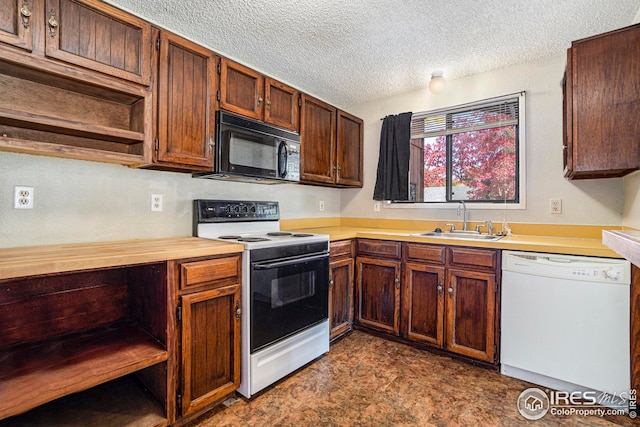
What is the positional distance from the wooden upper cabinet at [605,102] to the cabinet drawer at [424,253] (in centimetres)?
97

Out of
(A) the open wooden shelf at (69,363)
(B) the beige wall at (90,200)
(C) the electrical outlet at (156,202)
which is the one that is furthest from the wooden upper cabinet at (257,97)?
(A) the open wooden shelf at (69,363)

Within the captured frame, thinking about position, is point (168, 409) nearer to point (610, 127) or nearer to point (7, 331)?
point (7, 331)

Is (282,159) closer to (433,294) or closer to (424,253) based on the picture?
(424,253)

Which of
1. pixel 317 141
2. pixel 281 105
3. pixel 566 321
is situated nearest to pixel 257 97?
pixel 281 105

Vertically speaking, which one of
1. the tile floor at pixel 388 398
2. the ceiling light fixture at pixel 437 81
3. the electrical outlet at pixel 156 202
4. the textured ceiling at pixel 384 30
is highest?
the textured ceiling at pixel 384 30

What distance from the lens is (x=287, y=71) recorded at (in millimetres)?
2727

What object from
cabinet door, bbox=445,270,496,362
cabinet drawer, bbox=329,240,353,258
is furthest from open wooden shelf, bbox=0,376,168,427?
cabinet door, bbox=445,270,496,362

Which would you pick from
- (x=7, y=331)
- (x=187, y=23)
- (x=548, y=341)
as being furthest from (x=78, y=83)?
(x=548, y=341)

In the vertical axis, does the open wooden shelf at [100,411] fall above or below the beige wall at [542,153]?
below

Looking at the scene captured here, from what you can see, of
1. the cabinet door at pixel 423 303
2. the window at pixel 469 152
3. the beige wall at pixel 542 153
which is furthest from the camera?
the window at pixel 469 152

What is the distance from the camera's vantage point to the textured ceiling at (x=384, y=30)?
184 cm

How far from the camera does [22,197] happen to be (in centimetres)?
162

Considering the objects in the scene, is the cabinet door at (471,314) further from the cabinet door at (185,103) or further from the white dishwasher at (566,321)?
the cabinet door at (185,103)

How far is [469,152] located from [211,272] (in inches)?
97.1
